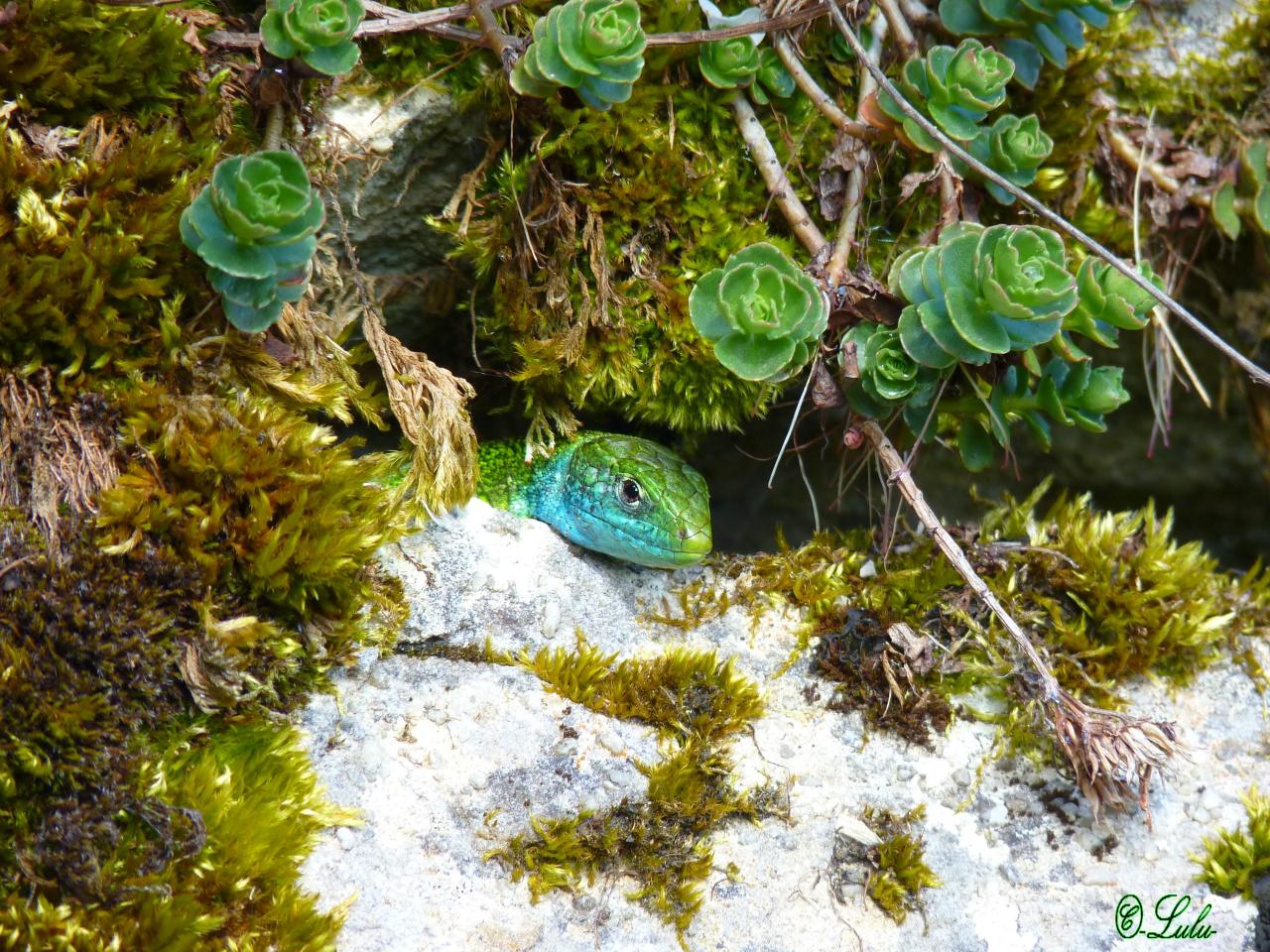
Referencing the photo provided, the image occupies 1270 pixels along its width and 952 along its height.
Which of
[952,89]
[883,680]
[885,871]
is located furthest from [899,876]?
[952,89]

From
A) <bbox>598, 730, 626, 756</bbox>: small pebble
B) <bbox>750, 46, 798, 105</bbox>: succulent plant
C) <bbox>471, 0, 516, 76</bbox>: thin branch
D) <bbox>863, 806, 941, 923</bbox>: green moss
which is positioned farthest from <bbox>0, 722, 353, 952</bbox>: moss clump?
<bbox>750, 46, 798, 105</bbox>: succulent plant

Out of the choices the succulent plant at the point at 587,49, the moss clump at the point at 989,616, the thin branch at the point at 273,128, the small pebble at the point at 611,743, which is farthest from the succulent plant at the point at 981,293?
the thin branch at the point at 273,128

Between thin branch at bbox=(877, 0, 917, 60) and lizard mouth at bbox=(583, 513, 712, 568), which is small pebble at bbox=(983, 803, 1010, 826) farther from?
thin branch at bbox=(877, 0, 917, 60)

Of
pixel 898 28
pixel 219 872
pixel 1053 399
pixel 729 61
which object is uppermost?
pixel 898 28

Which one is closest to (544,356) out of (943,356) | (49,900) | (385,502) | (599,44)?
(385,502)

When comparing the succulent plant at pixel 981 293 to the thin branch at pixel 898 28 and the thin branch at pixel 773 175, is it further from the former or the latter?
the thin branch at pixel 898 28

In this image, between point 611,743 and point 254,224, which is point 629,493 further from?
point 254,224
